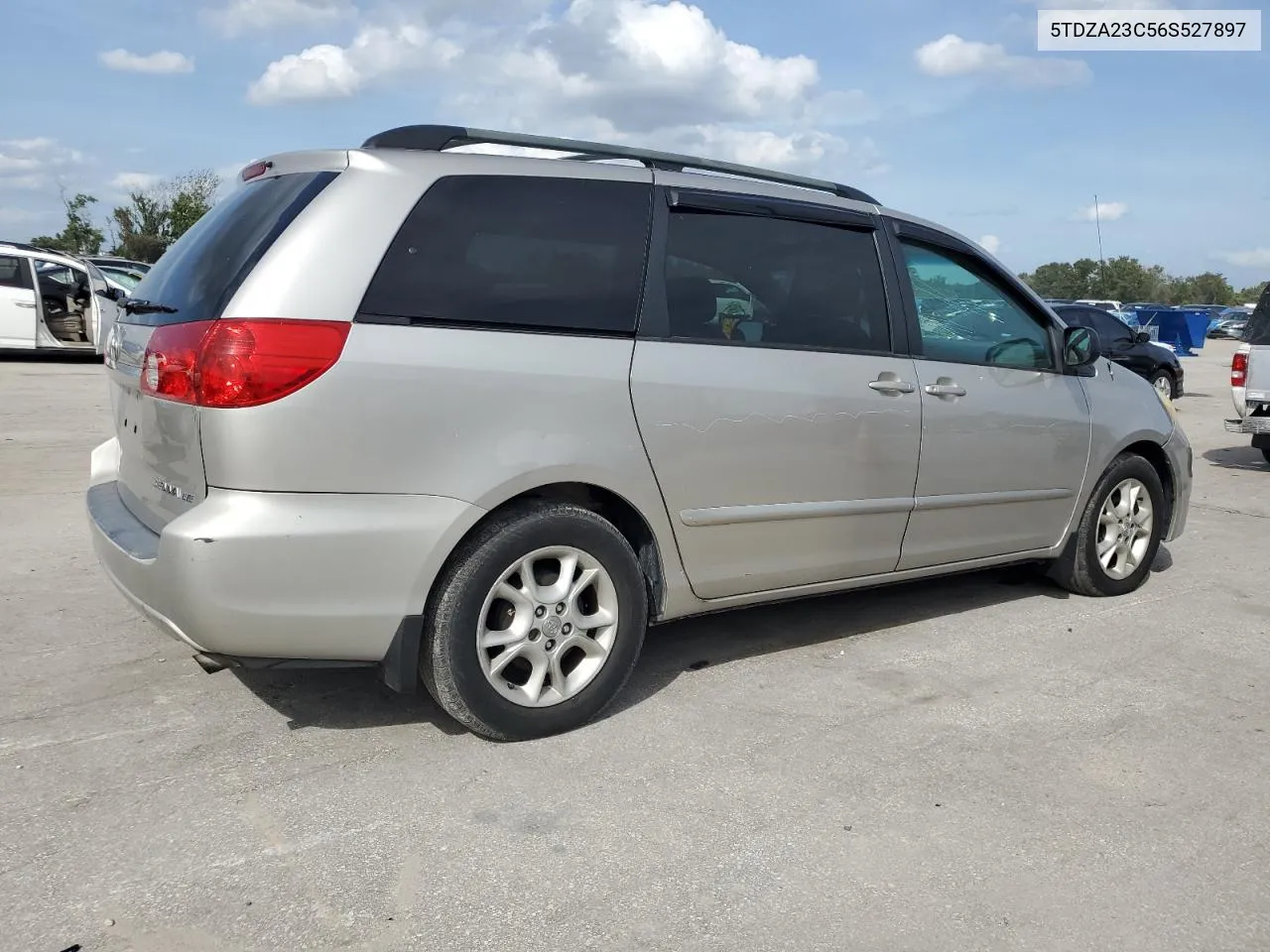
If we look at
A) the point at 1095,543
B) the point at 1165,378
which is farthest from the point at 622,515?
the point at 1165,378

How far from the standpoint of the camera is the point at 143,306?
3658 mm

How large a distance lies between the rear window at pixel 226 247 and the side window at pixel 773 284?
1.23 m

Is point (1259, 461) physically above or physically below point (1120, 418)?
below

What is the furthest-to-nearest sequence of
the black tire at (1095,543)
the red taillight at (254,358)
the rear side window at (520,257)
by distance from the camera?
1. the black tire at (1095,543)
2. the rear side window at (520,257)
3. the red taillight at (254,358)

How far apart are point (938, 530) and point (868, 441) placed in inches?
25.4

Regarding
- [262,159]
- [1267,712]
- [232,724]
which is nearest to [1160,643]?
[1267,712]

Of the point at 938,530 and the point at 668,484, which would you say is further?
the point at 938,530

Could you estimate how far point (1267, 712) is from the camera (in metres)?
4.09

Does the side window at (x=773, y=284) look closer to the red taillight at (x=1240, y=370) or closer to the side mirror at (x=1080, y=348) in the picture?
the side mirror at (x=1080, y=348)

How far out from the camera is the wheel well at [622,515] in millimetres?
3572

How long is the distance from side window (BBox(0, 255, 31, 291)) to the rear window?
14.5 meters

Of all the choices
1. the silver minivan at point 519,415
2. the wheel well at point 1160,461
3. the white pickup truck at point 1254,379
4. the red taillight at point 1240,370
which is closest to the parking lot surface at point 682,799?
the silver minivan at point 519,415

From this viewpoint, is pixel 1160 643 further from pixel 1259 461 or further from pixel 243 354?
pixel 1259 461

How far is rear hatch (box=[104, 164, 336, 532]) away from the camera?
3195 mm
